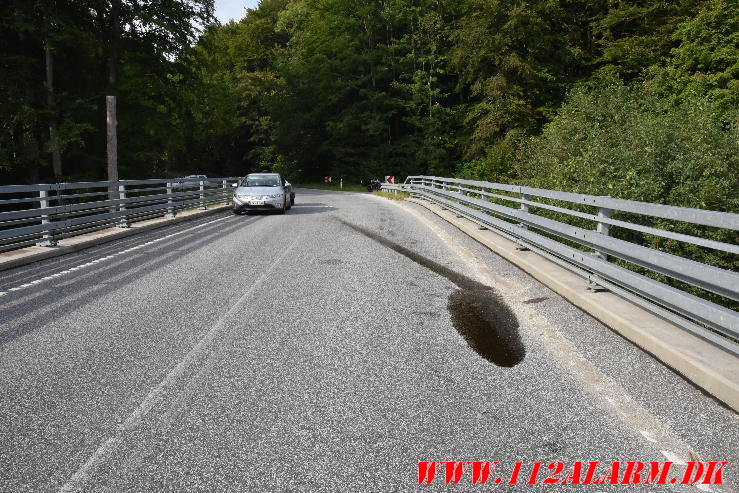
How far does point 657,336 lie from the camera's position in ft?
16.5

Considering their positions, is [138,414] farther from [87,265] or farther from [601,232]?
[87,265]

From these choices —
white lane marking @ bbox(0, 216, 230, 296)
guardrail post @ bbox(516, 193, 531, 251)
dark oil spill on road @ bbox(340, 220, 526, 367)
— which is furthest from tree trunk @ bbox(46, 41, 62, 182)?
dark oil spill on road @ bbox(340, 220, 526, 367)

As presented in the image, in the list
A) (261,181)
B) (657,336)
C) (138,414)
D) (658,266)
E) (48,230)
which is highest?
(658,266)

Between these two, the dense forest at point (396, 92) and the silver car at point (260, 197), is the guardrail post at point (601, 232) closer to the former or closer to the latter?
the dense forest at point (396, 92)

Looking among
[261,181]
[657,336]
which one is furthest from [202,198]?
[657,336]

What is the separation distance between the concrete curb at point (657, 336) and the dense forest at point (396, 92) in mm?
6317

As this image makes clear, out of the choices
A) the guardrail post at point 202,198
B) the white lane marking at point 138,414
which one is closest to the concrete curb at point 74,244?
the guardrail post at point 202,198

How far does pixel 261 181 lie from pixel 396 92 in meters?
40.1

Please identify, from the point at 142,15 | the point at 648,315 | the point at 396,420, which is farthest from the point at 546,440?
the point at 142,15

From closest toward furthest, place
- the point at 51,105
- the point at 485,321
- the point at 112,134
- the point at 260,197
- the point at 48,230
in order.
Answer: the point at 485,321 → the point at 48,230 → the point at 260,197 → the point at 112,134 → the point at 51,105

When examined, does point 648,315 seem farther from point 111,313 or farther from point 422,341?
point 111,313

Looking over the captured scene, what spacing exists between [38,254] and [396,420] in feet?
30.5

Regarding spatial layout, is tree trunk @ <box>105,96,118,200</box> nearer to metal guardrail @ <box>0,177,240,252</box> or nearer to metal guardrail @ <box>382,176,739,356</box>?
metal guardrail @ <box>0,177,240,252</box>

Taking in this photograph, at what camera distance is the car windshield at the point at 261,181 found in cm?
2260
